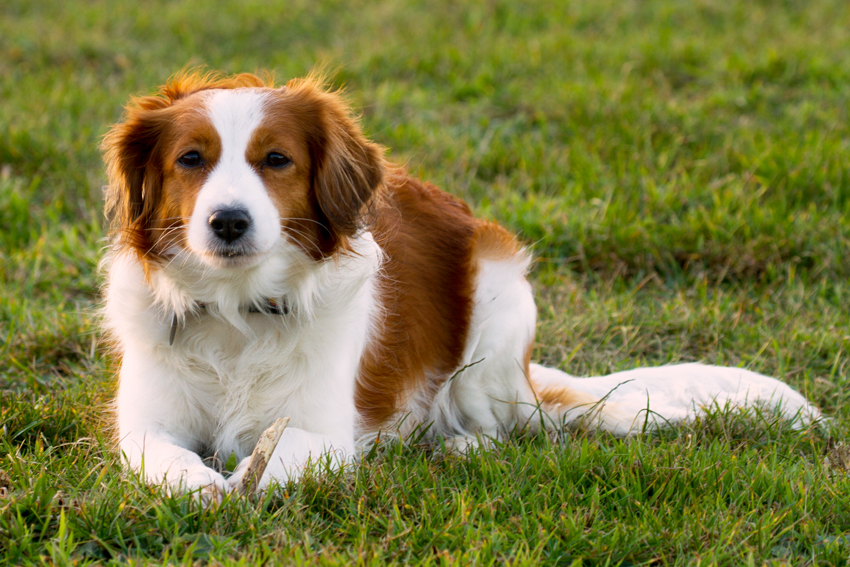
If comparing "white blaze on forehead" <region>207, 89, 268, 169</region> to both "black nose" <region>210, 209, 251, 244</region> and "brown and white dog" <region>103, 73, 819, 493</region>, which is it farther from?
"black nose" <region>210, 209, 251, 244</region>

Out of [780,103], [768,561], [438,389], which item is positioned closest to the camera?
[768,561]

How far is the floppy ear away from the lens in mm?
2982

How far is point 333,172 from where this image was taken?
3021 millimetres

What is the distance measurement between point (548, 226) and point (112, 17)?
6.17 meters

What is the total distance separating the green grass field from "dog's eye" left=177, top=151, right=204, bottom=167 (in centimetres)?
106

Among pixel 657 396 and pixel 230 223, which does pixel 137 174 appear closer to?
pixel 230 223

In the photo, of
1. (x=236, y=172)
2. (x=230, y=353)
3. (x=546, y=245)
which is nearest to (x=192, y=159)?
(x=236, y=172)

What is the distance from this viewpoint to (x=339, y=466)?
2.94 metres

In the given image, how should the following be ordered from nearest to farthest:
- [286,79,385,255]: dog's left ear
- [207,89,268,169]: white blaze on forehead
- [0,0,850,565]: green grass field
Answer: [0,0,850,565]: green grass field < [207,89,268,169]: white blaze on forehead < [286,79,385,255]: dog's left ear

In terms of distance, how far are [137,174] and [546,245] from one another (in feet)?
9.18

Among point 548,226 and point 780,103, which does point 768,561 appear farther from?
point 780,103

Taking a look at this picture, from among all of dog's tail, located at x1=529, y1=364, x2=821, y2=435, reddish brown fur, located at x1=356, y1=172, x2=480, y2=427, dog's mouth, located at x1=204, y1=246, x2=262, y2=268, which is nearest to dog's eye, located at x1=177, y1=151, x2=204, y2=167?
dog's mouth, located at x1=204, y1=246, x2=262, y2=268

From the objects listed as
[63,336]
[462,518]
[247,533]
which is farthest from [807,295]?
[63,336]

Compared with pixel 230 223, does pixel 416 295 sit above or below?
below
